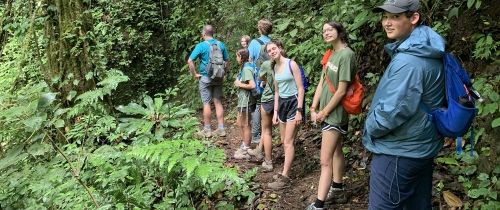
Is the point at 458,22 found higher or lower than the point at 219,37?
higher

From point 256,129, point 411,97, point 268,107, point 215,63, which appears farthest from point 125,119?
point 215,63

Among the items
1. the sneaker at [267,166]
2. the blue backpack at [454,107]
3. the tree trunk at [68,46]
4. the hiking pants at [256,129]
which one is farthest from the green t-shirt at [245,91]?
the blue backpack at [454,107]

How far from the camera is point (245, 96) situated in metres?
6.59

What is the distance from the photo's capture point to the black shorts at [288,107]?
5309 mm

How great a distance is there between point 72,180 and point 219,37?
30.6 ft

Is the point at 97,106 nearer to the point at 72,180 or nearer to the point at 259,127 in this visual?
the point at 72,180

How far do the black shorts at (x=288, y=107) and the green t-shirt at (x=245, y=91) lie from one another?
1084mm

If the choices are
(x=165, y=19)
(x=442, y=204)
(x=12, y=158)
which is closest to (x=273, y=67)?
(x=442, y=204)

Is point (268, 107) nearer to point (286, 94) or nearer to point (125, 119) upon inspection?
point (286, 94)

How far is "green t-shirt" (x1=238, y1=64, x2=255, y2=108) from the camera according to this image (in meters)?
6.34

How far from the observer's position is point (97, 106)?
504cm

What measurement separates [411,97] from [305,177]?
10.5 ft

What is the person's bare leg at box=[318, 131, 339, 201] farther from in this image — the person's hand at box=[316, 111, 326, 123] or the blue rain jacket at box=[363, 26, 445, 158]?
the blue rain jacket at box=[363, 26, 445, 158]

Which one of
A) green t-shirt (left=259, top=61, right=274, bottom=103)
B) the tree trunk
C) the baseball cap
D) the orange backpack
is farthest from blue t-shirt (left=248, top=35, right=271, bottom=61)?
the baseball cap
